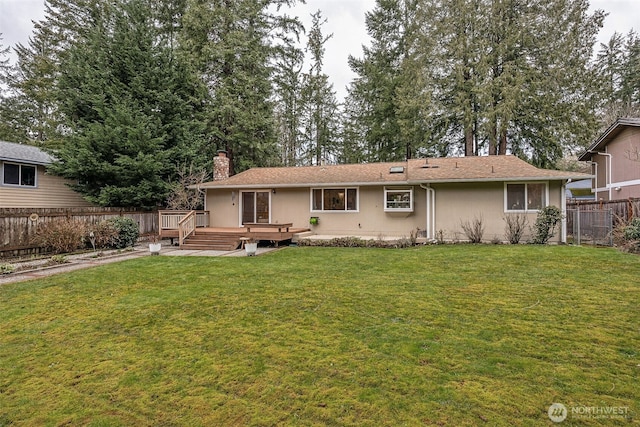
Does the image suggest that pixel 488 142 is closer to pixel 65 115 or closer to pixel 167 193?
pixel 167 193

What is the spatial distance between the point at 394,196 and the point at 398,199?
0.19 meters

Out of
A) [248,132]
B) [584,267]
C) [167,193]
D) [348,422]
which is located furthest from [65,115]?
[584,267]

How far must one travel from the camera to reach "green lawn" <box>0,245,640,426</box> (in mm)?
2443

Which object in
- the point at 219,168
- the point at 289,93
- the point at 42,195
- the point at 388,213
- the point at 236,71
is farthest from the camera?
the point at 289,93

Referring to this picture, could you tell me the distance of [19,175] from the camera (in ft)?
44.7

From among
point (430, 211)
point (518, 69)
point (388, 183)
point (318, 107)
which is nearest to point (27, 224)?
point (388, 183)

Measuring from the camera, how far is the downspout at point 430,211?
11844 millimetres

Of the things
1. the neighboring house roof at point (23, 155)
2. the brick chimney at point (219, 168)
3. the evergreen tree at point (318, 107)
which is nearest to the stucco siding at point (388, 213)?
the brick chimney at point (219, 168)

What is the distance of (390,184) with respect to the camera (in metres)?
12.3

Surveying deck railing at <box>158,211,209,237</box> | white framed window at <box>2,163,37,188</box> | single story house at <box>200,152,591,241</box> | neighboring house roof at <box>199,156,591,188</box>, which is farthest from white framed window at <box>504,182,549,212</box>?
white framed window at <box>2,163,37,188</box>

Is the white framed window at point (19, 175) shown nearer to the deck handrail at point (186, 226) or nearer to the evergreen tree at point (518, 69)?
the deck handrail at point (186, 226)

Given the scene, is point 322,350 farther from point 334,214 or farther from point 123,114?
point 123,114

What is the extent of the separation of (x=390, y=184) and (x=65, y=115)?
15081 mm

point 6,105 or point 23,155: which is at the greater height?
point 6,105
